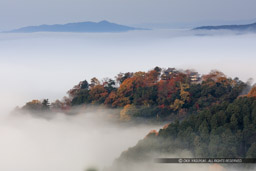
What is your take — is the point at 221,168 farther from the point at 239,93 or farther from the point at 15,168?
the point at 15,168

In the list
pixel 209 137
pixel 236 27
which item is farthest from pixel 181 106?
pixel 236 27

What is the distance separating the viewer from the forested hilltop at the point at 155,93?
6883 mm

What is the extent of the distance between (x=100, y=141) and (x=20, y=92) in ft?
7.98

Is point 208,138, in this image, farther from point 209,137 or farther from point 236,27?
point 236,27

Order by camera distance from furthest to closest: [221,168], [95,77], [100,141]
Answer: [95,77]
[100,141]
[221,168]

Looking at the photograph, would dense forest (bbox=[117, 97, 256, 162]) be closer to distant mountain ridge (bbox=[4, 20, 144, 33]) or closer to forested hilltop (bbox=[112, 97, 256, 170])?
forested hilltop (bbox=[112, 97, 256, 170])

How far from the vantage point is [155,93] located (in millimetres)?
7383

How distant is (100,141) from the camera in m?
6.45

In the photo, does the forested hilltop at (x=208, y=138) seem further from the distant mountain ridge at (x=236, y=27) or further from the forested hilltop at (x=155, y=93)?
the distant mountain ridge at (x=236, y=27)

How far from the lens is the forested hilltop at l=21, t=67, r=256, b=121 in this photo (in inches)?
271

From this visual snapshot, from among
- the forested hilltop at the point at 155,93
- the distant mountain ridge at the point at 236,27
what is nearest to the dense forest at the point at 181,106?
the forested hilltop at the point at 155,93

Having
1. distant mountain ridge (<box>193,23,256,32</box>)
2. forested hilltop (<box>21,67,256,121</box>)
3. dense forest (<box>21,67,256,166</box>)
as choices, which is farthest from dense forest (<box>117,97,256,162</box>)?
distant mountain ridge (<box>193,23,256,32</box>)

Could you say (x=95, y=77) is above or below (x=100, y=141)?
above

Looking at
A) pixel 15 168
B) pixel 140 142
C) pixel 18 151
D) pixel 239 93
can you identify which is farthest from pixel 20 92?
pixel 239 93
